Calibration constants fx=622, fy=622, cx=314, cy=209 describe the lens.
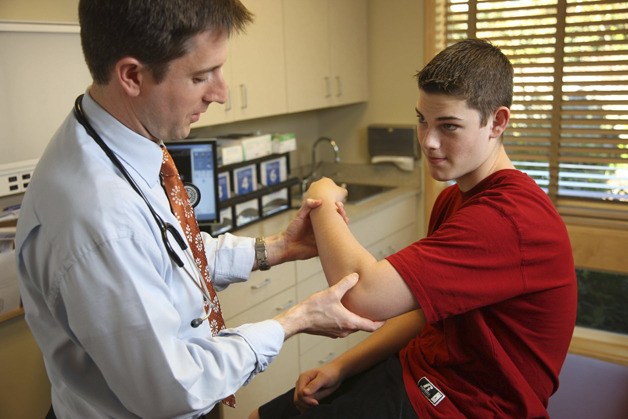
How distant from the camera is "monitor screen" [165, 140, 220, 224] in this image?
8.14 ft

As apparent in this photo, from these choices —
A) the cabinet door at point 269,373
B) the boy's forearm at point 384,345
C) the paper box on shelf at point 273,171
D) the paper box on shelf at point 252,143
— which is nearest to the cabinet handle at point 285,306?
the cabinet door at point 269,373

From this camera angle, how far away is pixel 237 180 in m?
2.86

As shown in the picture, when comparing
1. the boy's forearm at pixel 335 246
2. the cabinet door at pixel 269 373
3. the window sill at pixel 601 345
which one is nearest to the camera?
the boy's forearm at pixel 335 246

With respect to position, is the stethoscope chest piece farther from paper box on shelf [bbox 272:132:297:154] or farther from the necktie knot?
the necktie knot

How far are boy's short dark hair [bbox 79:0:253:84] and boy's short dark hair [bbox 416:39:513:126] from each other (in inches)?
22.7

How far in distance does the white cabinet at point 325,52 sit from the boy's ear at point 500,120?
1833 mm

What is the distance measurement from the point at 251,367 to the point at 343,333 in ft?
0.84

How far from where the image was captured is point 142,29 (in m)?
1.01

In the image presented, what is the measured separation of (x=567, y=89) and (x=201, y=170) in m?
1.93

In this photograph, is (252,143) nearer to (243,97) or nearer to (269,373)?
(243,97)

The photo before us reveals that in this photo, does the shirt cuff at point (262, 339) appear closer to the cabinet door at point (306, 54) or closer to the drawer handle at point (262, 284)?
the drawer handle at point (262, 284)

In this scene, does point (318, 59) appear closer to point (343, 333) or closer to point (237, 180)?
point (237, 180)

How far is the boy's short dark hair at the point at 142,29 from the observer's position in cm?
101

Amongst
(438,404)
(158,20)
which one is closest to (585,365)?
(438,404)
